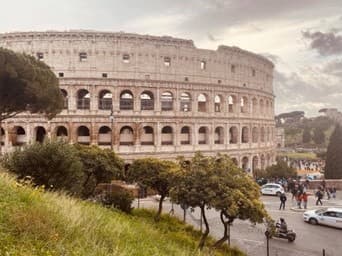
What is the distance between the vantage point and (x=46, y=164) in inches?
545

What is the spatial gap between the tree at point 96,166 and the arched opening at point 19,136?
15445mm

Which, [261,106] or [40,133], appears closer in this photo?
[40,133]

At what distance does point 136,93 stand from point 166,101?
14.8 ft

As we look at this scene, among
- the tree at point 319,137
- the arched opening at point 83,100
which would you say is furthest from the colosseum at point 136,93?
the tree at point 319,137

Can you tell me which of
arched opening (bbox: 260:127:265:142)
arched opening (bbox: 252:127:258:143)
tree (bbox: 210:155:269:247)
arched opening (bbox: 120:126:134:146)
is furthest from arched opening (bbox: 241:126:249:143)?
tree (bbox: 210:155:269:247)

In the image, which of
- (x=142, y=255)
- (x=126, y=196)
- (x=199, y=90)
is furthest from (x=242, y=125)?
(x=142, y=255)

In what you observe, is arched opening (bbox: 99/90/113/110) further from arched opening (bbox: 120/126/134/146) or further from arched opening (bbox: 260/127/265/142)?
arched opening (bbox: 260/127/265/142)

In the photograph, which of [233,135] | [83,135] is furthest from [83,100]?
[233,135]

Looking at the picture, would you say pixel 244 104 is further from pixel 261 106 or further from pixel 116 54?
pixel 116 54

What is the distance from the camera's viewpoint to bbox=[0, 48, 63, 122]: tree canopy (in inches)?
699

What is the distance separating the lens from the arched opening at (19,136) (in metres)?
32.7

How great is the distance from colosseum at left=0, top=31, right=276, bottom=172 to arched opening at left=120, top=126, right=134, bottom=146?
89 mm

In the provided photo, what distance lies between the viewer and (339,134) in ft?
136

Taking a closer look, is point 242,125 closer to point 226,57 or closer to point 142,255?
point 226,57
